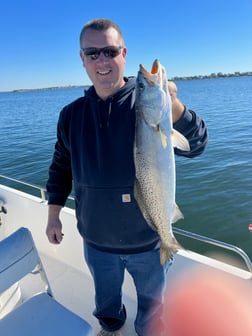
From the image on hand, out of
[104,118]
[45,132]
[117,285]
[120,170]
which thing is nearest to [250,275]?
[117,285]

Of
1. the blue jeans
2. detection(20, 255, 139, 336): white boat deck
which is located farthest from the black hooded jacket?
detection(20, 255, 139, 336): white boat deck

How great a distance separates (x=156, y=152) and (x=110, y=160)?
362 millimetres

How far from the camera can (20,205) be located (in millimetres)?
3928

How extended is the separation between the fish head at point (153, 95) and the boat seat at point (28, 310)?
4.17 ft

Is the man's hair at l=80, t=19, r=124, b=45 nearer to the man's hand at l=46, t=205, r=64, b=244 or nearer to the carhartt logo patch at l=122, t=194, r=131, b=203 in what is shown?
the carhartt logo patch at l=122, t=194, r=131, b=203

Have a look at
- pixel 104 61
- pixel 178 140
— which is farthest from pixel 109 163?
pixel 104 61

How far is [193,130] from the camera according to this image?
5.67 ft

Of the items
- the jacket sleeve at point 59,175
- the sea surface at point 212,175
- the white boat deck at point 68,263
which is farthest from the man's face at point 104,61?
the sea surface at point 212,175

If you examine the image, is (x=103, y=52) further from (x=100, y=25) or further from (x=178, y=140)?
(x=178, y=140)

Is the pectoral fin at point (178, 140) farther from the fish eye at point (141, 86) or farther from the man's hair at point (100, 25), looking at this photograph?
the man's hair at point (100, 25)

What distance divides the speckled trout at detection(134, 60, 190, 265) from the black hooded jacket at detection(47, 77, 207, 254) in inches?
6.6

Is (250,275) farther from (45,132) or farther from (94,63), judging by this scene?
(45,132)

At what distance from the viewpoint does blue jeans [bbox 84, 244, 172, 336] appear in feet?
6.73

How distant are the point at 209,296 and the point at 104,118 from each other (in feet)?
5.68
